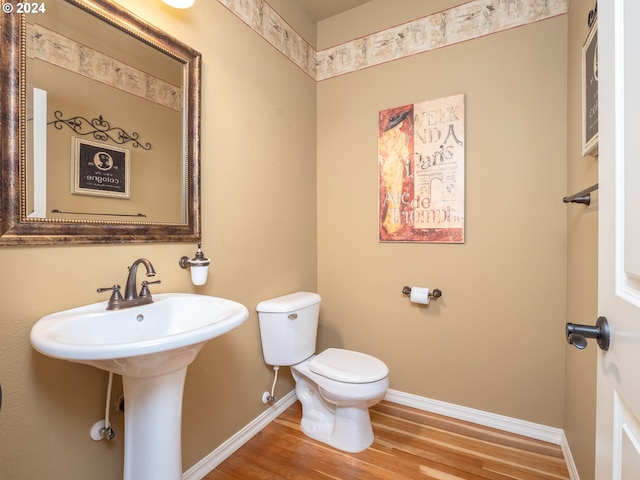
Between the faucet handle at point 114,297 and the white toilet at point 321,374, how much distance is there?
0.81 metres

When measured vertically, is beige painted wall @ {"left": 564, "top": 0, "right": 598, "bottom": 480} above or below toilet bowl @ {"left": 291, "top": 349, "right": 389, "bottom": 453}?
above

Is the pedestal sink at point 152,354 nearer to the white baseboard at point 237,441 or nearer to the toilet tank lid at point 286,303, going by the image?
the white baseboard at point 237,441

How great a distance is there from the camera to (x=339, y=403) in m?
1.64

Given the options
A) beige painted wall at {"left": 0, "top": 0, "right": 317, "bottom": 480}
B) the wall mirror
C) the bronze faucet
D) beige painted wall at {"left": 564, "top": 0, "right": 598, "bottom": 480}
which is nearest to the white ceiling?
beige painted wall at {"left": 0, "top": 0, "right": 317, "bottom": 480}

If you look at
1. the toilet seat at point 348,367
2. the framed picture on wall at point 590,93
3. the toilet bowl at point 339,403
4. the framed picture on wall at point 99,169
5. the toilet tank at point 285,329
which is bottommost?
the toilet bowl at point 339,403

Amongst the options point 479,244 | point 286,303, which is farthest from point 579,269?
point 286,303

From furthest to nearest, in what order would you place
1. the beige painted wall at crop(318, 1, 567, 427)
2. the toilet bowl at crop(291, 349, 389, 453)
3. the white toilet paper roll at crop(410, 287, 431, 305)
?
the white toilet paper roll at crop(410, 287, 431, 305) < the beige painted wall at crop(318, 1, 567, 427) < the toilet bowl at crop(291, 349, 389, 453)

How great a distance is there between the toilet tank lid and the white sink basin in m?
0.59

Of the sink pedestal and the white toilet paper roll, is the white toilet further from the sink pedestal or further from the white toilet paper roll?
the sink pedestal

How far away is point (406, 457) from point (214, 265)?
1.40m

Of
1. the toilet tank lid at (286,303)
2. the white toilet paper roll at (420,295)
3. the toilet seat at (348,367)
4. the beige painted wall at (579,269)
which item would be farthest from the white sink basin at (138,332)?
the beige painted wall at (579,269)

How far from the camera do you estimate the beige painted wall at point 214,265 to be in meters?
0.95

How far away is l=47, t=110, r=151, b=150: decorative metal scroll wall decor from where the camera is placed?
3.37 feet

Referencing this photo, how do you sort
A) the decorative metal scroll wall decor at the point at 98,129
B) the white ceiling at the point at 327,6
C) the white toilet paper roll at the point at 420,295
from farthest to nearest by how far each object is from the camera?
the white ceiling at the point at 327,6, the white toilet paper roll at the point at 420,295, the decorative metal scroll wall decor at the point at 98,129
